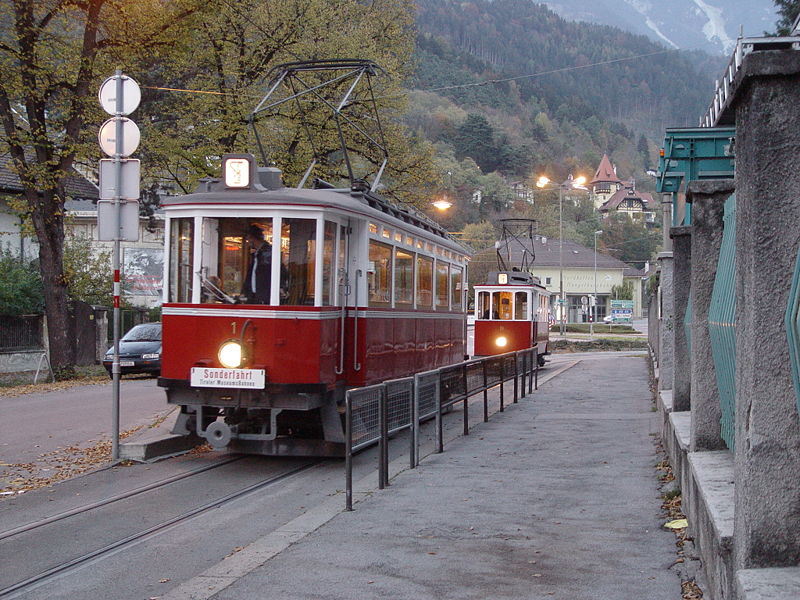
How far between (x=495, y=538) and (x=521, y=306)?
26217 mm

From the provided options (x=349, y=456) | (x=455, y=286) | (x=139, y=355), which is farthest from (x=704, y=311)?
(x=139, y=355)

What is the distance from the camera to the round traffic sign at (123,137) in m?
12.1

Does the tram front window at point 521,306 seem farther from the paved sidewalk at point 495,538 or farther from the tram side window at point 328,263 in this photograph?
the tram side window at point 328,263

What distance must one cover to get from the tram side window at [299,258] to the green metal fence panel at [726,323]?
224 inches

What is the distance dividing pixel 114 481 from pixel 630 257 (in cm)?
11705

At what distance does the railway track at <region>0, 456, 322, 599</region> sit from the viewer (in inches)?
270

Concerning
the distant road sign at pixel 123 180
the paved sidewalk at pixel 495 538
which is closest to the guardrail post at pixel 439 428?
the paved sidewalk at pixel 495 538

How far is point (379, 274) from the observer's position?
45.1ft

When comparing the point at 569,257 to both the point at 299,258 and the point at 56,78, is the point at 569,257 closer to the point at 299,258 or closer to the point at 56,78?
the point at 56,78

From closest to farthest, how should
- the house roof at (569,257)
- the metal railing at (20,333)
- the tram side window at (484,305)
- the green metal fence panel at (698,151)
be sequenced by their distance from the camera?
the green metal fence panel at (698,151), the metal railing at (20,333), the tram side window at (484,305), the house roof at (569,257)

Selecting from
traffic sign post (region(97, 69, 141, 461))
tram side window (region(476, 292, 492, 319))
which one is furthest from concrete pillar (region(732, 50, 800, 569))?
tram side window (region(476, 292, 492, 319))

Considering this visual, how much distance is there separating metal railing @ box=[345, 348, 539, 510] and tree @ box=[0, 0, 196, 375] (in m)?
13.7

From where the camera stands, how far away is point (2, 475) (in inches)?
439

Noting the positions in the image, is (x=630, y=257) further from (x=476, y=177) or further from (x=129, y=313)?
(x=129, y=313)
